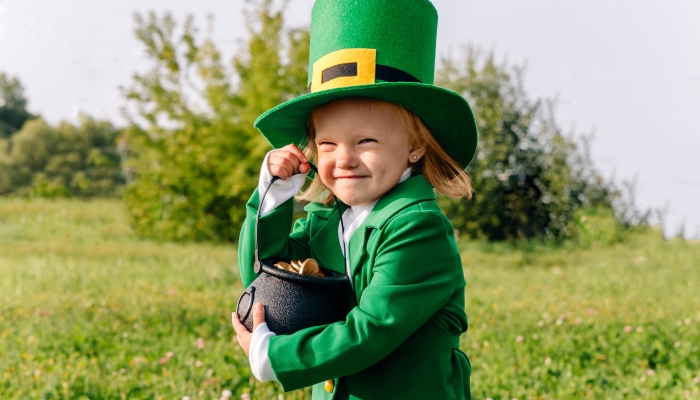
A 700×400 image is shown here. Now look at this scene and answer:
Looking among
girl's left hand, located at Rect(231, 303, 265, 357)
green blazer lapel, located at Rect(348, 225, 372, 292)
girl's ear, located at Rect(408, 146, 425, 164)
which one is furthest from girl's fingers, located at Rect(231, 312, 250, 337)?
girl's ear, located at Rect(408, 146, 425, 164)

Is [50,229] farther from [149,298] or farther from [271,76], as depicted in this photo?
[149,298]

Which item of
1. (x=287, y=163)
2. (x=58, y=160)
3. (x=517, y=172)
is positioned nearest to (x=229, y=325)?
(x=287, y=163)

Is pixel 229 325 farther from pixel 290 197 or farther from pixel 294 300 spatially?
pixel 294 300

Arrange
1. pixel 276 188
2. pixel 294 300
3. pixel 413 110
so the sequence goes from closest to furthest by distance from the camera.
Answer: pixel 294 300
pixel 413 110
pixel 276 188

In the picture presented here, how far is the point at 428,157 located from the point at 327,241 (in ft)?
1.49

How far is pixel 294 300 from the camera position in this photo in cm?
182

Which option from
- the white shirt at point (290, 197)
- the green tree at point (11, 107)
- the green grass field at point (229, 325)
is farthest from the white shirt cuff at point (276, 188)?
the green tree at point (11, 107)

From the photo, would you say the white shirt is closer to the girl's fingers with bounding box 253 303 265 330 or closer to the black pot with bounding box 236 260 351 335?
the black pot with bounding box 236 260 351 335

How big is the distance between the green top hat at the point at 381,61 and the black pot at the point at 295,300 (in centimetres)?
55

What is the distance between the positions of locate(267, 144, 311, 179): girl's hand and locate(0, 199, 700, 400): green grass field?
197cm

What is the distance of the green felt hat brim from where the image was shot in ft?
6.24

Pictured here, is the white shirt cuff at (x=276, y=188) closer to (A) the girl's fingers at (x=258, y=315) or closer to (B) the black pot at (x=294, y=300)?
(B) the black pot at (x=294, y=300)

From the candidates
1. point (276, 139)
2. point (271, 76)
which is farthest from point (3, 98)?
point (276, 139)

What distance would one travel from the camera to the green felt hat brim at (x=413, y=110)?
1.90 m
